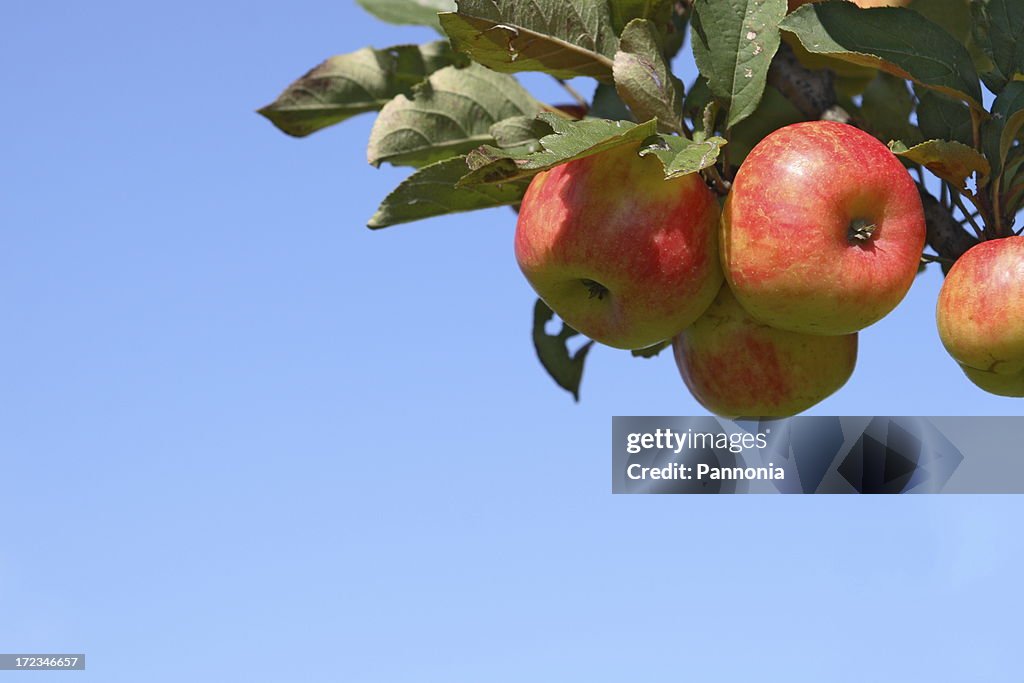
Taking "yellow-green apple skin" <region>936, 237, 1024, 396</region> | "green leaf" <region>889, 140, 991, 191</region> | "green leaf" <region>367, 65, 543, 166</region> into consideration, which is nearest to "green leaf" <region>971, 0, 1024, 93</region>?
"green leaf" <region>889, 140, 991, 191</region>

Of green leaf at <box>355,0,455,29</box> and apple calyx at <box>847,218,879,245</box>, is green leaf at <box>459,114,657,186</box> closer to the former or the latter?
apple calyx at <box>847,218,879,245</box>

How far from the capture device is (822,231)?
162 cm

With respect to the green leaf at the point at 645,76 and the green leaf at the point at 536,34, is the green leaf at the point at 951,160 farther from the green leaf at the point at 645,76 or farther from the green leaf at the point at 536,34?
the green leaf at the point at 536,34

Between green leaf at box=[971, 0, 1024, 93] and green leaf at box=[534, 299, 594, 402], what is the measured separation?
95 centimetres

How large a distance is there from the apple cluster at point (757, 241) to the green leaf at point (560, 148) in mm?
118

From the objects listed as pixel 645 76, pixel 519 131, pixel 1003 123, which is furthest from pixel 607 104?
pixel 1003 123

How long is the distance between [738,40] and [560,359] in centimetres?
82

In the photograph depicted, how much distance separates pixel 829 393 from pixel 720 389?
0.18 metres

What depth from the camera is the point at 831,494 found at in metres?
2.16

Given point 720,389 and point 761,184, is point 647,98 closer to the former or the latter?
point 761,184

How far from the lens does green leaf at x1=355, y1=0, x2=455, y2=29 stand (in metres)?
2.14

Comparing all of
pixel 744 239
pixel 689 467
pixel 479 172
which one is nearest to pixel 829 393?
pixel 689 467

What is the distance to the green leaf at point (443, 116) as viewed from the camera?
76.6 inches

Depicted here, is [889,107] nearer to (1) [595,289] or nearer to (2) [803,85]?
(2) [803,85]
